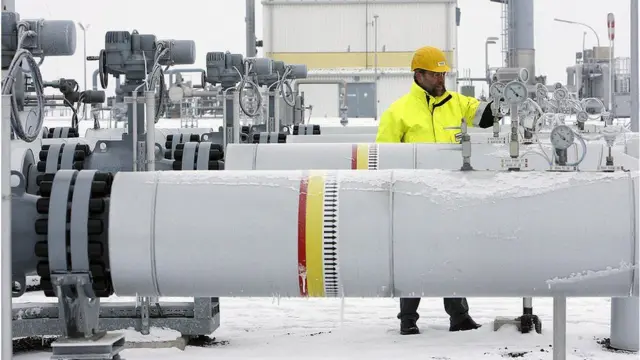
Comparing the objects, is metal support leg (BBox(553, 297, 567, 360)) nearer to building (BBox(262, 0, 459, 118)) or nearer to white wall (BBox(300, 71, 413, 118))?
building (BBox(262, 0, 459, 118))

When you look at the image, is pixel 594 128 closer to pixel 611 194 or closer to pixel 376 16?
pixel 611 194

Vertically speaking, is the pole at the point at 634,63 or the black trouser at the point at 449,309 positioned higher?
the pole at the point at 634,63

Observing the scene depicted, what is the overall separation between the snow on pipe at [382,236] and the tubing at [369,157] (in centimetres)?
244

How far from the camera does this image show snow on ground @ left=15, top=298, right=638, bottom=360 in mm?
Result: 5414

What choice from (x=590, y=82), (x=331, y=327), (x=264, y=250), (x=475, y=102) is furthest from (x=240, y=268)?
(x=590, y=82)

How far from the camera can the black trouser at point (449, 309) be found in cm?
586

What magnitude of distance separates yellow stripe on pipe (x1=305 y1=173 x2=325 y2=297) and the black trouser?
236 cm

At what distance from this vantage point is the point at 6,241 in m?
3.11

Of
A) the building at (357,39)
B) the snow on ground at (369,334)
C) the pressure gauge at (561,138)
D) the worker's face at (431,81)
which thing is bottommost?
the snow on ground at (369,334)

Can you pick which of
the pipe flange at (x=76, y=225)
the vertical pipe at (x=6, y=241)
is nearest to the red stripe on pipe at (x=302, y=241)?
the pipe flange at (x=76, y=225)

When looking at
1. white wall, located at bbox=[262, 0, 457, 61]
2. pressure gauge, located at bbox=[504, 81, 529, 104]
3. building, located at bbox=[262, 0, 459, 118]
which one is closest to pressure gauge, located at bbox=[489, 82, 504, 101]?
pressure gauge, located at bbox=[504, 81, 529, 104]

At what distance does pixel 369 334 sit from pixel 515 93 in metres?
2.06

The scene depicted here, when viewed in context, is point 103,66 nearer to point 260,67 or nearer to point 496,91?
point 496,91

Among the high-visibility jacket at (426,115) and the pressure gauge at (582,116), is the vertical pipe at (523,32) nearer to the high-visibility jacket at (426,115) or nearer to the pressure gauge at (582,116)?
the pressure gauge at (582,116)
